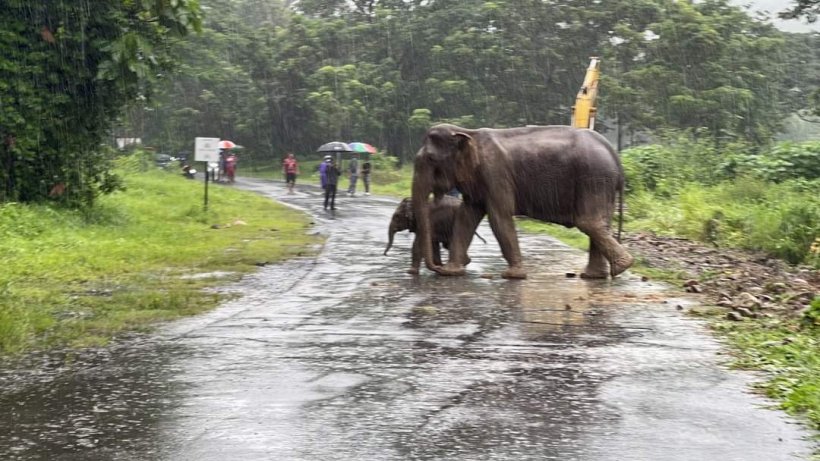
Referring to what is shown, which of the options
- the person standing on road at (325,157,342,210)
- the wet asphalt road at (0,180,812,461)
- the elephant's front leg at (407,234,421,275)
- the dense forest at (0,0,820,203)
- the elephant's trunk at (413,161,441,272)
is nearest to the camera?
the wet asphalt road at (0,180,812,461)

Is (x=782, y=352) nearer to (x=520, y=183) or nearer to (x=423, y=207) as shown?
(x=520, y=183)

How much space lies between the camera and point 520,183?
12.3m

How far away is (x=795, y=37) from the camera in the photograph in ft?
172

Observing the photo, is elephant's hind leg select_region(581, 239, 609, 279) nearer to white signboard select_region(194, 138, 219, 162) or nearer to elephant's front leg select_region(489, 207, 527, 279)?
elephant's front leg select_region(489, 207, 527, 279)

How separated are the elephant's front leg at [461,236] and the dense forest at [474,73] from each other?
21257 millimetres

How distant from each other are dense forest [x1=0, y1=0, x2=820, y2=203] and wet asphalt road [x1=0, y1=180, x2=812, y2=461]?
24391mm

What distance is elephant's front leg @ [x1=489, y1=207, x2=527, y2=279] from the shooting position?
12.0 meters

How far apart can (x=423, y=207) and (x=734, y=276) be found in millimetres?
4158

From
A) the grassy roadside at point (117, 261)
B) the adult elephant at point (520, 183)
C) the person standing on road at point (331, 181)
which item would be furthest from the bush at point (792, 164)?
the adult elephant at point (520, 183)

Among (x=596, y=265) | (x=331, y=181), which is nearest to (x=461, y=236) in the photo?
(x=596, y=265)

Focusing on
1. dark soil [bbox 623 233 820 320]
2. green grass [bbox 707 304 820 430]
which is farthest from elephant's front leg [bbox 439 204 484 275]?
green grass [bbox 707 304 820 430]

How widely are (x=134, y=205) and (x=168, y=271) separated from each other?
11.2 metres

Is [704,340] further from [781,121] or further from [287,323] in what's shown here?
[781,121]

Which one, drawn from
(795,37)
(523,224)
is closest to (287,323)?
(523,224)
